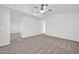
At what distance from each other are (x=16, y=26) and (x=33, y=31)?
1.33 ft

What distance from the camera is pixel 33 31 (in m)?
1.72

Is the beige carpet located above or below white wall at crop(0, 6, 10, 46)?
below

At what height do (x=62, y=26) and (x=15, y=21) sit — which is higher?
(x=15, y=21)

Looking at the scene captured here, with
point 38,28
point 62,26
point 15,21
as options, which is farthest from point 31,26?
point 62,26

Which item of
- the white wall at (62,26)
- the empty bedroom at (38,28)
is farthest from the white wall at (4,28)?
the white wall at (62,26)

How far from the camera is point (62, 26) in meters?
1.65

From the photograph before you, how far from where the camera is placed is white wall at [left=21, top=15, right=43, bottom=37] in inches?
65.2

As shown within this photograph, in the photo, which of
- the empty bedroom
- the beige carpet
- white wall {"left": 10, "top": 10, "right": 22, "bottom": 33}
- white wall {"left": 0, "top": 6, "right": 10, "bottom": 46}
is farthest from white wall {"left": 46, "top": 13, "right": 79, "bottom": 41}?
white wall {"left": 0, "top": 6, "right": 10, "bottom": 46}

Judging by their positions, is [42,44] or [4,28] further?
[42,44]

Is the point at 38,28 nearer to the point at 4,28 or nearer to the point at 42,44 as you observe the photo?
the point at 42,44

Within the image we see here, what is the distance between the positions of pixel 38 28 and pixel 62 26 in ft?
1.81

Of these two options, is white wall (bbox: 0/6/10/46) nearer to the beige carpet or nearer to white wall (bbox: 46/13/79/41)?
the beige carpet

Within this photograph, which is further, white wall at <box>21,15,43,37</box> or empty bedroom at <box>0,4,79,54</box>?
white wall at <box>21,15,43,37</box>
